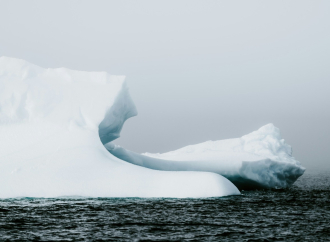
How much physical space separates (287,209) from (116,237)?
7.49 m

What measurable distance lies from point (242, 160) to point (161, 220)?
11.6 m

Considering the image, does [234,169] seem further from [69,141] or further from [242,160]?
[69,141]

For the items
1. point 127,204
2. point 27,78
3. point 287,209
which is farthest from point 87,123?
point 287,209

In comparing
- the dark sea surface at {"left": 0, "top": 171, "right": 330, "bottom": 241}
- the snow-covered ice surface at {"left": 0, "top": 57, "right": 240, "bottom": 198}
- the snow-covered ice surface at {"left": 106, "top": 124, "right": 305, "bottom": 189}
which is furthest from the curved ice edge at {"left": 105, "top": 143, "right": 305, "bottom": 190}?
the dark sea surface at {"left": 0, "top": 171, "right": 330, "bottom": 241}

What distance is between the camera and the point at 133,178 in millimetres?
18016

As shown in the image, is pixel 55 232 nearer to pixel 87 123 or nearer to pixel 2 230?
pixel 2 230

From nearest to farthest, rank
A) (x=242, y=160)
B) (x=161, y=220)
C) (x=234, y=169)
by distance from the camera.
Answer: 1. (x=161, y=220)
2. (x=234, y=169)
3. (x=242, y=160)

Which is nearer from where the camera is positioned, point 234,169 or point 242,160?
point 234,169

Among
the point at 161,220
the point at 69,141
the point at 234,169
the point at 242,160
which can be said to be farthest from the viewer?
the point at 242,160

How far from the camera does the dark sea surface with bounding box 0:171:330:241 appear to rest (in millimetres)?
11375

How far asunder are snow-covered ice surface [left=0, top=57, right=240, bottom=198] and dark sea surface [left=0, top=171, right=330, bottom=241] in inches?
22.5

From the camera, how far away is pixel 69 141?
66.1ft

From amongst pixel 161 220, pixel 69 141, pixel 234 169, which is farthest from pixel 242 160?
pixel 161 220

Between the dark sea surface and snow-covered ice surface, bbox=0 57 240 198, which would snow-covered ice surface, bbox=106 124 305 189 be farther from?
the dark sea surface
